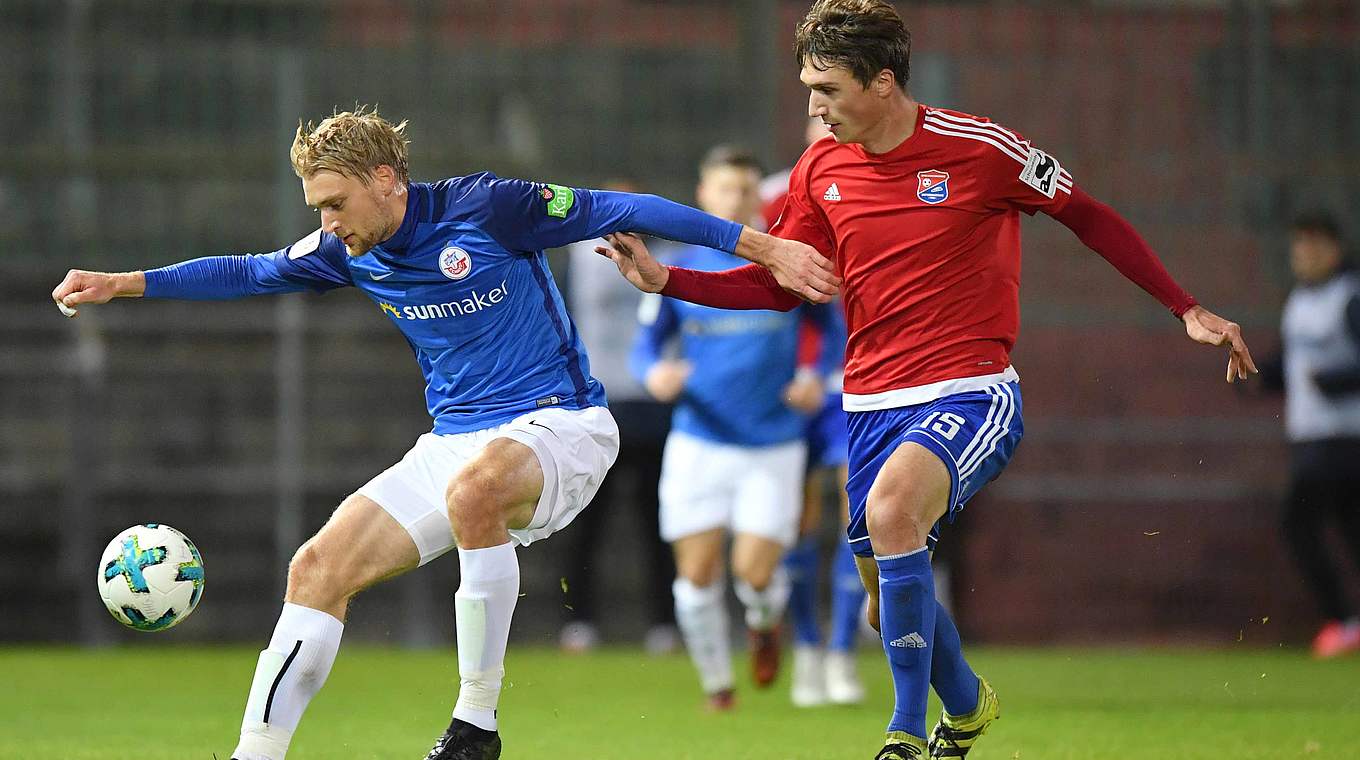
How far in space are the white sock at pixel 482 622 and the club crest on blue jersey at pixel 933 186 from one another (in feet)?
4.82

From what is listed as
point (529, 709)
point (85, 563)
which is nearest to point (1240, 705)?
point (529, 709)

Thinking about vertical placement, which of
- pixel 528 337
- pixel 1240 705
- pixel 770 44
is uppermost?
pixel 770 44

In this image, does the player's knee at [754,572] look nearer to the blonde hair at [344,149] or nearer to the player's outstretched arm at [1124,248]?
the player's outstretched arm at [1124,248]

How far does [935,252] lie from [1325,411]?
6165mm

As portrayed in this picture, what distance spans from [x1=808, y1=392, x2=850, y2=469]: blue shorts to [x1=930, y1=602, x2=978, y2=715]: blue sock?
3.20 meters

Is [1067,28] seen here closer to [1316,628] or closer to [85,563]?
[1316,628]

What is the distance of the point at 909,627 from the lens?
15.9 feet

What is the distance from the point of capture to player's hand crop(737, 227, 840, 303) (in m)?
5.06

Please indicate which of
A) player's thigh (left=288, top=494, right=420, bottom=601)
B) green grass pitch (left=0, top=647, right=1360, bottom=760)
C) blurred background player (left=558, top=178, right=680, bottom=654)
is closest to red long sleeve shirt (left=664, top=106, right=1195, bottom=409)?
player's thigh (left=288, top=494, right=420, bottom=601)

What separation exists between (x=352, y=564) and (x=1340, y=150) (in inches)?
335

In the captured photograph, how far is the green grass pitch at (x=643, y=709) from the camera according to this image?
613 cm

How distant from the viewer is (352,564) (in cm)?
491

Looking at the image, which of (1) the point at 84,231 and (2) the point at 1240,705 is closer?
(2) the point at 1240,705

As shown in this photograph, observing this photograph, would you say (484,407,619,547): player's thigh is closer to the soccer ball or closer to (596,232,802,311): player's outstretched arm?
(596,232,802,311): player's outstretched arm
